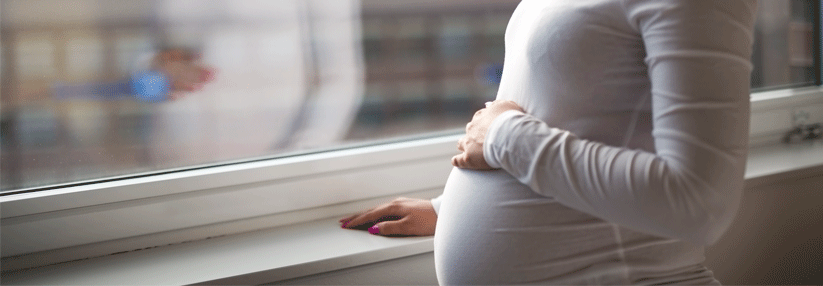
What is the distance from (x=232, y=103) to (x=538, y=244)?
710 mm

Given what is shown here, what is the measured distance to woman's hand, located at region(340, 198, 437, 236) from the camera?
43.8 inches

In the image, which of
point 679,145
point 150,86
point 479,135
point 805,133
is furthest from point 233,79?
point 805,133

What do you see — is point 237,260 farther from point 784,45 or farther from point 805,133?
point 784,45

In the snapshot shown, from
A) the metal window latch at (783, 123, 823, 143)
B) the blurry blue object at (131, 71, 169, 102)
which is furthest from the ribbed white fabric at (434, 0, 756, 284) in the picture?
the metal window latch at (783, 123, 823, 143)

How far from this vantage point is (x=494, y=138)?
80cm

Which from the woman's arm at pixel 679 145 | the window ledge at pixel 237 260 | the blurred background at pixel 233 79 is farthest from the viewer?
the blurred background at pixel 233 79

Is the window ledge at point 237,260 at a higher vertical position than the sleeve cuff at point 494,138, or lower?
lower

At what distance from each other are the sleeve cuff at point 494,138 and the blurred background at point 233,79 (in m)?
0.56

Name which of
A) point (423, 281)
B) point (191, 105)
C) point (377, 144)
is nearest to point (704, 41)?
point (423, 281)

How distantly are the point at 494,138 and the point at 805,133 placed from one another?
4.23ft

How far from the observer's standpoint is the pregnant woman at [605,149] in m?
0.68

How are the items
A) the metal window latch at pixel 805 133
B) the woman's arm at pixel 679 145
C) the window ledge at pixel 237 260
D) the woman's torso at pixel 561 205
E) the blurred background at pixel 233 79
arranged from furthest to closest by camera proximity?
the metal window latch at pixel 805 133, the blurred background at pixel 233 79, the window ledge at pixel 237 260, the woman's torso at pixel 561 205, the woman's arm at pixel 679 145

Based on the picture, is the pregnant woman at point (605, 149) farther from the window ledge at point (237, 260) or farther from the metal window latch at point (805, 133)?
the metal window latch at point (805, 133)

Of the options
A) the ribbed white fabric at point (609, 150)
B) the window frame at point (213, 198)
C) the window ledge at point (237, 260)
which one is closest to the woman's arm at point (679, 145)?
the ribbed white fabric at point (609, 150)
